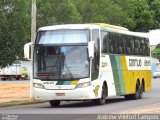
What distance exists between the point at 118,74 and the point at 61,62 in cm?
478

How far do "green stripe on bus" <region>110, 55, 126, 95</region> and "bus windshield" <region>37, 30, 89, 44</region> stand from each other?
2823 millimetres

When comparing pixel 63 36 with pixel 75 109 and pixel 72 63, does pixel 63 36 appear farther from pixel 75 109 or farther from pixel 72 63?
pixel 75 109

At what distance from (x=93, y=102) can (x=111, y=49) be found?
3079 millimetres

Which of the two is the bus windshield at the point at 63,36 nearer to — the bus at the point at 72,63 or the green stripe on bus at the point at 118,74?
the bus at the point at 72,63

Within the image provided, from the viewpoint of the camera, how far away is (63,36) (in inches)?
999

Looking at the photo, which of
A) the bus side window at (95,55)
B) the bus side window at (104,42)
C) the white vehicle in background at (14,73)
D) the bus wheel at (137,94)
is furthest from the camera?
the white vehicle in background at (14,73)

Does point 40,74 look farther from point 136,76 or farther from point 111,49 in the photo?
point 136,76

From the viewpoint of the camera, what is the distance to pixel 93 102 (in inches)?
1139

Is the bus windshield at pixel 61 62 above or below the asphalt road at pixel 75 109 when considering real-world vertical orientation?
above

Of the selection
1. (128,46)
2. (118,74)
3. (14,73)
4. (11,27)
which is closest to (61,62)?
(11,27)

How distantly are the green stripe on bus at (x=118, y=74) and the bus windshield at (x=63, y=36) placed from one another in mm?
2823

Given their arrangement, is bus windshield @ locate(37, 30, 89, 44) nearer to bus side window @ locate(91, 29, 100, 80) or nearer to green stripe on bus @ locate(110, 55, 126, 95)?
bus side window @ locate(91, 29, 100, 80)

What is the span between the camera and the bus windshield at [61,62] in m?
24.8

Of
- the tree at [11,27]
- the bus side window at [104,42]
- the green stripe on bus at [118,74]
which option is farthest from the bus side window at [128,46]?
the tree at [11,27]
